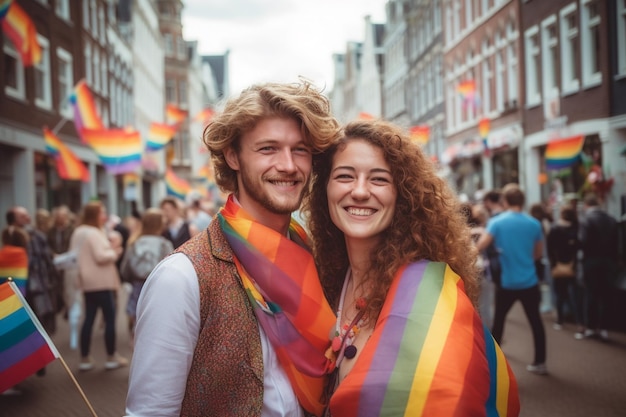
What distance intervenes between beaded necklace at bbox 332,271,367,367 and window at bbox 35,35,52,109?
A: 1847 cm

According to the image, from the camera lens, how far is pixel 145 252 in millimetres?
8039

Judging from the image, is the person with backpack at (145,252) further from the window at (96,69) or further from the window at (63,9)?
the window at (96,69)

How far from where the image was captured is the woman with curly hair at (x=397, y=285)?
6.70ft

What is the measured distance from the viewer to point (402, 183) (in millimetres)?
2641

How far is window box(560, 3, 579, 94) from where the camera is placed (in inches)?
618

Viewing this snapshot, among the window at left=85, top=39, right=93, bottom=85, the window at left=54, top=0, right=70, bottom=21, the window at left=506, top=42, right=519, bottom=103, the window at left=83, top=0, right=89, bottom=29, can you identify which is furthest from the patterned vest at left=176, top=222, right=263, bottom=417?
the window at left=85, top=39, right=93, bottom=85

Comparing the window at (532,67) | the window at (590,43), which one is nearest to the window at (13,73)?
the window at (590,43)

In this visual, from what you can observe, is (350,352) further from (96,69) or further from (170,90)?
(170,90)

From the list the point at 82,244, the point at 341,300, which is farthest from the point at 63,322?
the point at 341,300

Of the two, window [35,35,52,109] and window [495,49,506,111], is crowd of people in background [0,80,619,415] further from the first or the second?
window [495,49,506,111]

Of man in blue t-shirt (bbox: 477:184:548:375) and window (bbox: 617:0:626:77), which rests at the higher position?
window (bbox: 617:0:626:77)

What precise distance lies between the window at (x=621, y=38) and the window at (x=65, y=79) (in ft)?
51.8

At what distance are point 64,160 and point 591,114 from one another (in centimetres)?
1177

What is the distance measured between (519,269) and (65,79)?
1896 centimetres
